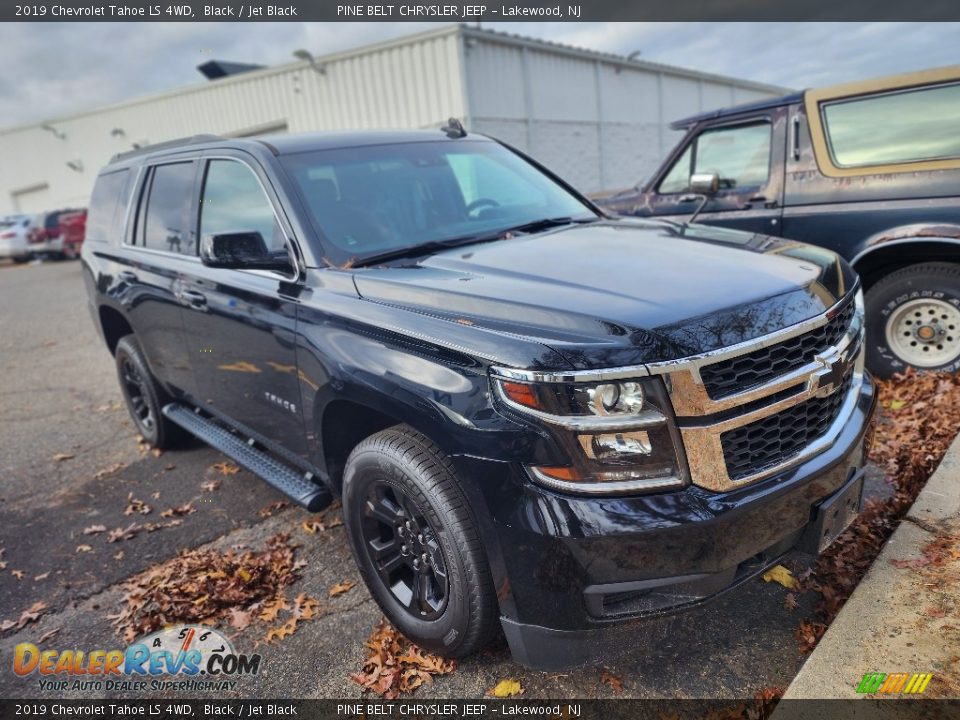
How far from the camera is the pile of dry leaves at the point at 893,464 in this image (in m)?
2.77

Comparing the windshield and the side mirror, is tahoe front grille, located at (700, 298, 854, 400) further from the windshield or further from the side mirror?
the side mirror

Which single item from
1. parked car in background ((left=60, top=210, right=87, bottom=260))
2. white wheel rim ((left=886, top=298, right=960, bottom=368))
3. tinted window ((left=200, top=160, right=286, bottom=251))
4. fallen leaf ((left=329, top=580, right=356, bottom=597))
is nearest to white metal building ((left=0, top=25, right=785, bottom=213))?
parked car in background ((left=60, top=210, right=87, bottom=260))

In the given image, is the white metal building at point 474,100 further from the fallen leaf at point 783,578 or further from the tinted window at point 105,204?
the fallen leaf at point 783,578

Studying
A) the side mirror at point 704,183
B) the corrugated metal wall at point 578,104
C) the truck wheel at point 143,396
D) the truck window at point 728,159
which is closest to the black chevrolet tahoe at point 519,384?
the truck wheel at point 143,396

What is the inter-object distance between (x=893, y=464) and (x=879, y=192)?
1.95 metres

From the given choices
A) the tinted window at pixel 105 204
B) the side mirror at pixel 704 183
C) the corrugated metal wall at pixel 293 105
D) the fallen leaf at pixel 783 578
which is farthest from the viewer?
the corrugated metal wall at pixel 293 105

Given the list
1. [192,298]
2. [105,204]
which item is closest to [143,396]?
[105,204]

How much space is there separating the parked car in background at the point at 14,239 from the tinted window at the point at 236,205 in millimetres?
24033

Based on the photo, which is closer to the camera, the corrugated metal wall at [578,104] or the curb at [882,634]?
the curb at [882,634]

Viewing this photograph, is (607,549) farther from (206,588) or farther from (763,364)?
(206,588)

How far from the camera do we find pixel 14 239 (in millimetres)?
23109

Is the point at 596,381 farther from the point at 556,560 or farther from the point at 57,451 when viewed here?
the point at 57,451

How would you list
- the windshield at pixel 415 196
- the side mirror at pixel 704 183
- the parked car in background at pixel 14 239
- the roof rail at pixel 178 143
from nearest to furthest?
the windshield at pixel 415 196 → the roof rail at pixel 178 143 → the side mirror at pixel 704 183 → the parked car in background at pixel 14 239

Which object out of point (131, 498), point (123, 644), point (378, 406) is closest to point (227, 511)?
point (131, 498)
